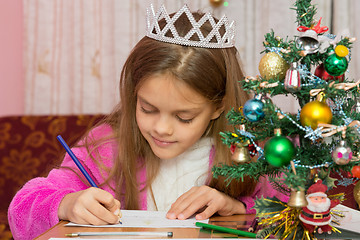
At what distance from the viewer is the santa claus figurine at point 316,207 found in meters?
0.67

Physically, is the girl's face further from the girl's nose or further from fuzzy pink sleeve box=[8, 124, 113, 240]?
fuzzy pink sleeve box=[8, 124, 113, 240]

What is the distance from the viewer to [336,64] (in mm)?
689

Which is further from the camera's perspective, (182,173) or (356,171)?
(182,173)

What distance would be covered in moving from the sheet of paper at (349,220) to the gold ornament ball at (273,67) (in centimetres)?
27

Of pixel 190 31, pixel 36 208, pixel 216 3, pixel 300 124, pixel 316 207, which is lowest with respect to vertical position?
pixel 36 208

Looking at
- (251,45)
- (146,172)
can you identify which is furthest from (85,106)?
(146,172)

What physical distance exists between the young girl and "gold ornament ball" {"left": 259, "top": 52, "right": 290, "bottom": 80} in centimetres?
33

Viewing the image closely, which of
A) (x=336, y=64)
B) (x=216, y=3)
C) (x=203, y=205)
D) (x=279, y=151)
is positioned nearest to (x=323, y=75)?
(x=336, y=64)

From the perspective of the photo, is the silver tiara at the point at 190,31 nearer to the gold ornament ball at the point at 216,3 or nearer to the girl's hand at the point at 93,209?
the girl's hand at the point at 93,209

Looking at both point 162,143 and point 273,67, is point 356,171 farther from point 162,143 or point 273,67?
point 162,143

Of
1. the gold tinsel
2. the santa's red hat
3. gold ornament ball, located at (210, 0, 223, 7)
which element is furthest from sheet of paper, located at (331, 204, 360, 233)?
gold ornament ball, located at (210, 0, 223, 7)

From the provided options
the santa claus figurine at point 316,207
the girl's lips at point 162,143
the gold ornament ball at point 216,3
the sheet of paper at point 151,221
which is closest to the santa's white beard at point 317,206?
the santa claus figurine at point 316,207

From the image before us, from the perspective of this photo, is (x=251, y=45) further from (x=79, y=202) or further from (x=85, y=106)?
(x=79, y=202)

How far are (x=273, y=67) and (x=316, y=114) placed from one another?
0.36ft
